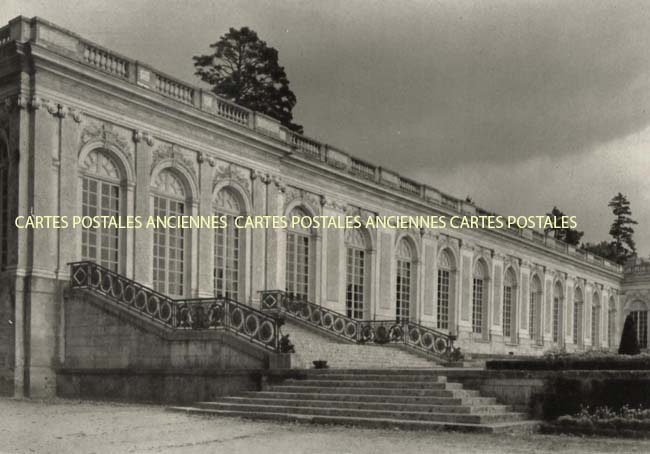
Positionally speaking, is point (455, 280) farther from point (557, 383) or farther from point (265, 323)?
point (557, 383)

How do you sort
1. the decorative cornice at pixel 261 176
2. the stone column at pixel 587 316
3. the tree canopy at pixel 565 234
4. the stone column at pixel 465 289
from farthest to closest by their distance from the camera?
the tree canopy at pixel 565 234, the stone column at pixel 587 316, the stone column at pixel 465 289, the decorative cornice at pixel 261 176

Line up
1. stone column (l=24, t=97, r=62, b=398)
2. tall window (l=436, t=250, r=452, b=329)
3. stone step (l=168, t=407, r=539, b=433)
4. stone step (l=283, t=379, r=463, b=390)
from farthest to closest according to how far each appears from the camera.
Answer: tall window (l=436, t=250, r=452, b=329)
stone column (l=24, t=97, r=62, b=398)
stone step (l=283, t=379, r=463, b=390)
stone step (l=168, t=407, r=539, b=433)

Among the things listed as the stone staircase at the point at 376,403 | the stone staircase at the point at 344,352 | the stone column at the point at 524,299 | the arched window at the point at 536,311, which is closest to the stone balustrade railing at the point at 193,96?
the stone staircase at the point at 344,352

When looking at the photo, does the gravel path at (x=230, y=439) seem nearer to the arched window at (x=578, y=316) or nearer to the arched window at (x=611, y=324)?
the arched window at (x=578, y=316)

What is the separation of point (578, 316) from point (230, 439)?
49.4 metres

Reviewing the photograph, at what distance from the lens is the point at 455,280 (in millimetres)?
42188

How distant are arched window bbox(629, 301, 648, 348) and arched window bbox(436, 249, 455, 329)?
83.1 feet

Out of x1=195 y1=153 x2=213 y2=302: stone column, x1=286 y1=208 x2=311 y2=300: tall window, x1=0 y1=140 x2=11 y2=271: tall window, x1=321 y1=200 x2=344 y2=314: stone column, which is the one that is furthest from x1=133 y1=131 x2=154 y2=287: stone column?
x1=321 y1=200 x2=344 y2=314: stone column

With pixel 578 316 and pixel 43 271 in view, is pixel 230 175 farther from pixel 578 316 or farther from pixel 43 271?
pixel 578 316

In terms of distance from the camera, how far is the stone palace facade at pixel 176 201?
2083 cm

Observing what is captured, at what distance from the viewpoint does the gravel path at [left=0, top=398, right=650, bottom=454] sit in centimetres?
1113

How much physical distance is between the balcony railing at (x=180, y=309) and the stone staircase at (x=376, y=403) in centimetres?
169

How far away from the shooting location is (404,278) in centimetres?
3831

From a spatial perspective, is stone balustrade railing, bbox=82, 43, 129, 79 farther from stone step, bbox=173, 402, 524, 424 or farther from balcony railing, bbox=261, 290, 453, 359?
stone step, bbox=173, 402, 524, 424
